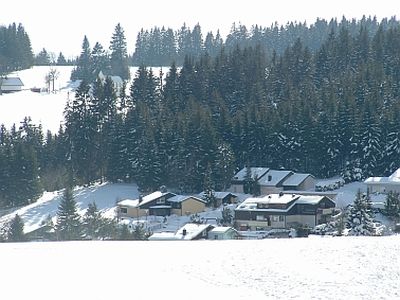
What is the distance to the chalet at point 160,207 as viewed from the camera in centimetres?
4156

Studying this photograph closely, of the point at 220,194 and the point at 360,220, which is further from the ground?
the point at 360,220

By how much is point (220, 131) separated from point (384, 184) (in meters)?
12.6

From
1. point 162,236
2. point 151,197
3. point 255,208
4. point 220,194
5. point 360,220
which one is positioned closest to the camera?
point 360,220

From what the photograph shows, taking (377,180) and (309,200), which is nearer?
(309,200)

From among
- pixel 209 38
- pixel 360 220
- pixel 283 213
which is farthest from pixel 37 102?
pixel 360 220

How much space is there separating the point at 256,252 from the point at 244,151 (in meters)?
33.2

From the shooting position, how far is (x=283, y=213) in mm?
38062

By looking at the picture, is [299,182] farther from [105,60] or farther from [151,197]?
[105,60]

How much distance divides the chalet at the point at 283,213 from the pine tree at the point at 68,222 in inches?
327

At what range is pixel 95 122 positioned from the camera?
179ft

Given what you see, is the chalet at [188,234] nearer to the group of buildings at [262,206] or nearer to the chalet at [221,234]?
the group of buildings at [262,206]

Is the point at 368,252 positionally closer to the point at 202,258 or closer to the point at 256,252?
the point at 256,252

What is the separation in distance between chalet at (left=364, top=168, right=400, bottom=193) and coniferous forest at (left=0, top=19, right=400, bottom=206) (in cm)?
253

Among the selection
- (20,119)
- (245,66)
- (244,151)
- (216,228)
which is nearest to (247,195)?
(244,151)
